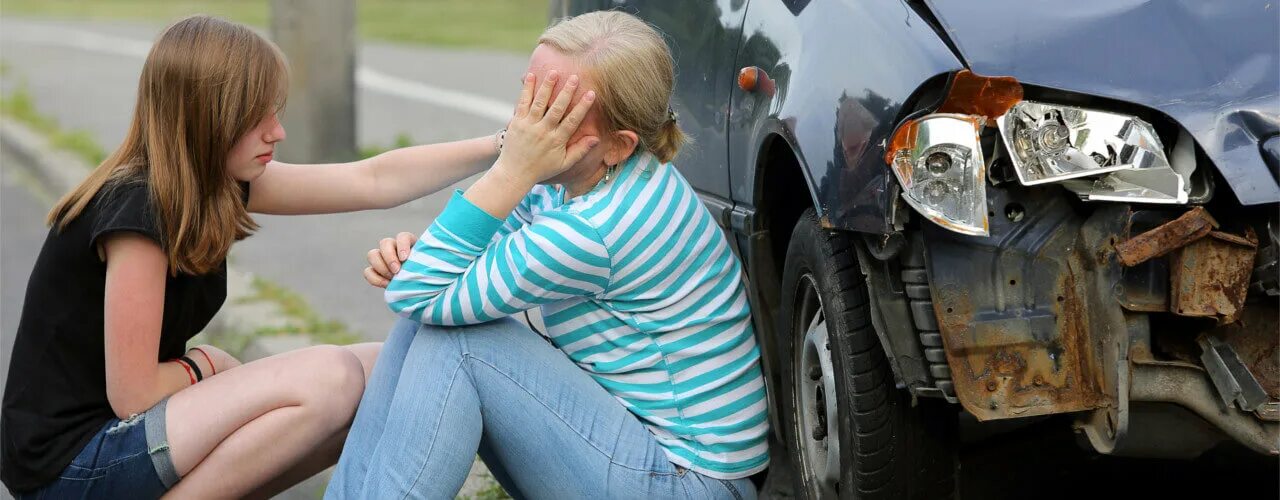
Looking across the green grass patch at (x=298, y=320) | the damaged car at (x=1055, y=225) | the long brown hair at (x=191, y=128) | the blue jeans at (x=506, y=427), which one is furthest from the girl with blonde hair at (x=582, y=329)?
the green grass patch at (x=298, y=320)

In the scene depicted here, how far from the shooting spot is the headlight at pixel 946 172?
8.79 ft

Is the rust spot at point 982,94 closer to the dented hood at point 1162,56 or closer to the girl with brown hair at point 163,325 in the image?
the dented hood at point 1162,56

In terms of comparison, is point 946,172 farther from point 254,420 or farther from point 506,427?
point 254,420

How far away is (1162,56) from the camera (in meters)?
2.77

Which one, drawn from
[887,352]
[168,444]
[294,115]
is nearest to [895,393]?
[887,352]

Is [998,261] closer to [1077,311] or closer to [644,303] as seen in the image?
[1077,311]

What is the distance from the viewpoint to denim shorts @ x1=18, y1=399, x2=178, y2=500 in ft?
10.4

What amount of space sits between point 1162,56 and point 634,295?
1022 mm

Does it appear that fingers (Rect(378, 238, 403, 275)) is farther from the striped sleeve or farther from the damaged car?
the damaged car

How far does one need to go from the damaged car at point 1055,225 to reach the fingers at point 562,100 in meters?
0.50

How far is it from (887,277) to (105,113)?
9954 millimetres

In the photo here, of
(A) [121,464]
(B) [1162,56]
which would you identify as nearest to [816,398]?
(B) [1162,56]

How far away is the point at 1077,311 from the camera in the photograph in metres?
2.72

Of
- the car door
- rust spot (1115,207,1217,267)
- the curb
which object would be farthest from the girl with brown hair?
the curb
